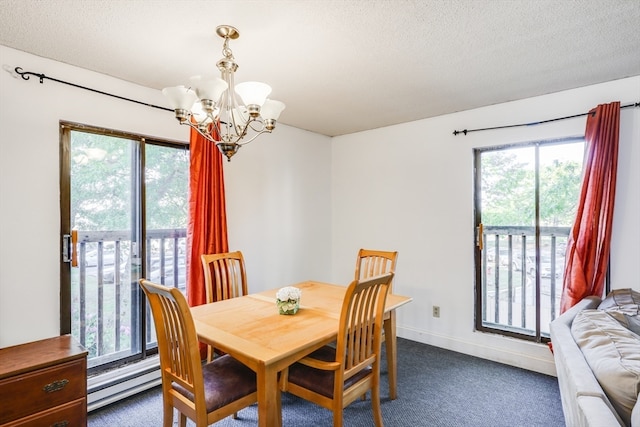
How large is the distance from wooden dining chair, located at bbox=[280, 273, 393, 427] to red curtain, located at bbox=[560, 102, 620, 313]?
5.33 ft

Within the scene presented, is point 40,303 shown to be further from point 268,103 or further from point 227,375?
point 268,103

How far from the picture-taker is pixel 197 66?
2.31m

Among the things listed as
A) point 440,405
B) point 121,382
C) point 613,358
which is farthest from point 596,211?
point 121,382

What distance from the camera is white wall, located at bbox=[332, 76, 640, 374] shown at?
2.54 m

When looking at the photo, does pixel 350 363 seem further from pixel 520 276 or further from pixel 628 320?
pixel 520 276

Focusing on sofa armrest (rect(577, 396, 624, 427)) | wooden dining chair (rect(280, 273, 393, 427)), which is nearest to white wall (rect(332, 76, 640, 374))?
wooden dining chair (rect(280, 273, 393, 427))

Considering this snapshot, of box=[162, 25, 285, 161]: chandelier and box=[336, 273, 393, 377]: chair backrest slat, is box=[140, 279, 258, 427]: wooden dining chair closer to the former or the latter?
box=[336, 273, 393, 377]: chair backrest slat

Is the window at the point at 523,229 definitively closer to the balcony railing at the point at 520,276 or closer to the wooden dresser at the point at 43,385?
the balcony railing at the point at 520,276

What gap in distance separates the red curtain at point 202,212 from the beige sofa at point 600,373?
2.44 metres

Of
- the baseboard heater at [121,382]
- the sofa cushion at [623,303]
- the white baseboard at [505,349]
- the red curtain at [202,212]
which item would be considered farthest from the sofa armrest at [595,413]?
the baseboard heater at [121,382]

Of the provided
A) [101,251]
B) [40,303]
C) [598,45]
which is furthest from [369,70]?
[40,303]

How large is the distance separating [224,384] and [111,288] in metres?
1.40

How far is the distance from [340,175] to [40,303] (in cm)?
316

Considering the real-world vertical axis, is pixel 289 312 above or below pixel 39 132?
below
